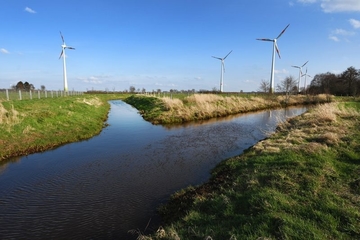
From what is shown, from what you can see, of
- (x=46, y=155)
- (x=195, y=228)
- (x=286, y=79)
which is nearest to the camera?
(x=195, y=228)

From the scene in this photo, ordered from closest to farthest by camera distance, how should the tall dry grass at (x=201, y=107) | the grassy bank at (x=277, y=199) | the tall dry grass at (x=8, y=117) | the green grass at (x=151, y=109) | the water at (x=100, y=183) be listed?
the grassy bank at (x=277, y=199), the water at (x=100, y=183), the tall dry grass at (x=8, y=117), the tall dry grass at (x=201, y=107), the green grass at (x=151, y=109)

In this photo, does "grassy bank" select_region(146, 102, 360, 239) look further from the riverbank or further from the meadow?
the riverbank

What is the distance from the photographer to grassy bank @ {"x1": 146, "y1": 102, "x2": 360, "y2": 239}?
4879mm

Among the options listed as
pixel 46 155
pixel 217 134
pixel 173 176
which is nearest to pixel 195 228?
pixel 173 176

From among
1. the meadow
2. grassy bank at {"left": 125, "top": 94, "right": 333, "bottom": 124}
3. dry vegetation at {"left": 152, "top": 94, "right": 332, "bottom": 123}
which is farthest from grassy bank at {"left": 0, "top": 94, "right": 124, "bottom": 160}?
dry vegetation at {"left": 152, "top": 94, "right": 332, "bottom": 123}

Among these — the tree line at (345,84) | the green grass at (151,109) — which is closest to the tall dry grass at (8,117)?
the green grass at (151,109)

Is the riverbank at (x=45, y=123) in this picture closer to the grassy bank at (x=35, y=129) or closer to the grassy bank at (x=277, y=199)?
the grassy bank at (x=35, y=129)

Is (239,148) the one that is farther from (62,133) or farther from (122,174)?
(62,133)

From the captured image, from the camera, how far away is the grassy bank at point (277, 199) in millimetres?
4879

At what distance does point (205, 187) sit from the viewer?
834 cm

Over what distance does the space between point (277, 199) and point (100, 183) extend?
265 inches

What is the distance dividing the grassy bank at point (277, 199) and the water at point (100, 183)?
3.67ft

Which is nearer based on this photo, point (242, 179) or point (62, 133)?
point (242, 179)

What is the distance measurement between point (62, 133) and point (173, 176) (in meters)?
11.0
